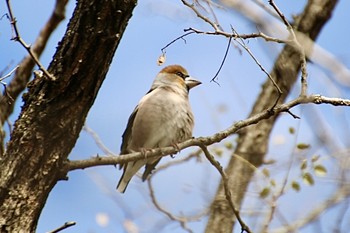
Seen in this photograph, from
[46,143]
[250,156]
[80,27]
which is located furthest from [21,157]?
[250,156]

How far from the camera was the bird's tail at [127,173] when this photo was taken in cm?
587

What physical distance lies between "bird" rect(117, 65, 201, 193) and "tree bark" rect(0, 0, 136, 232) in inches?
90.7

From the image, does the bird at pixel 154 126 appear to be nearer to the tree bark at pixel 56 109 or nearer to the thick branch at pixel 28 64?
the thick branch at pixel 28 64

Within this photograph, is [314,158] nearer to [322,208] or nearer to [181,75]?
[322,208]

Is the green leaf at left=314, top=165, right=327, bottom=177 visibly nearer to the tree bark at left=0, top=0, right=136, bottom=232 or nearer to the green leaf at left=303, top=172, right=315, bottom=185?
the green leaf at left=303, top=172, right=315, bottom=185

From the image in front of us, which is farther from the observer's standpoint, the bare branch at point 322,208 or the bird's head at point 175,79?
the bird's head at point 175,79

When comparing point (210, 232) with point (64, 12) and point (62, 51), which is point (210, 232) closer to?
point (64, 12)

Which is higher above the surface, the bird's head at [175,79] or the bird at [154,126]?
the bird's head at [175,79]

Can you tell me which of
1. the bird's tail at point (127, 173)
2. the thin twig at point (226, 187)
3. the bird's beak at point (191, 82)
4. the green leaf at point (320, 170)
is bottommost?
the thin twig at point (226, 187)

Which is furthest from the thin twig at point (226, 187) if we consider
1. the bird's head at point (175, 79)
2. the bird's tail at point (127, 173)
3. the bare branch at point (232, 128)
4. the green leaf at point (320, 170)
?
the bird's head at point (175, 79)

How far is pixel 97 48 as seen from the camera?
324 centimetres

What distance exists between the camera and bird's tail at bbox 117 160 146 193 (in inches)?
231

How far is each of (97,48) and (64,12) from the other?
7.98 feet

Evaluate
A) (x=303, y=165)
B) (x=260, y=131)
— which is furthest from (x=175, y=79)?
(x=303, y=165)
